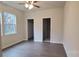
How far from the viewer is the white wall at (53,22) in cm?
623

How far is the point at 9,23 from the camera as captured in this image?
5426 millimetres

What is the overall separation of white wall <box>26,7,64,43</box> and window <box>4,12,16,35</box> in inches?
61.8

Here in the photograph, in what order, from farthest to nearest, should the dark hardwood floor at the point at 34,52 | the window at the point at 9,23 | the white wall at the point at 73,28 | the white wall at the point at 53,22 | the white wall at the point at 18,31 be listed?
the white wall at the point at 53,22
the window at the point at 9,23
the white wall at the point at 18,31
the dark hardwood floor at the point at 34,52
the white wall at the point at 73,28

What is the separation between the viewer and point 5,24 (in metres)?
5.04

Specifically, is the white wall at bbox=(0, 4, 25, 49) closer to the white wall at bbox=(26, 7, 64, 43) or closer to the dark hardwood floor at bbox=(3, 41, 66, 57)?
the dark hardwood floor at bbox=(3, 41, 66, 57)

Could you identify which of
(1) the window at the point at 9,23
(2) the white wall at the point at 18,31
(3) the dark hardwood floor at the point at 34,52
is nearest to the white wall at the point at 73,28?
(3) the dark hardwood floor at the point at 34,52

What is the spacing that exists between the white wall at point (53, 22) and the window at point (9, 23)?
1570mm

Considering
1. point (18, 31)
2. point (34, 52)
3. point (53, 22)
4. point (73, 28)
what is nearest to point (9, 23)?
point (18, 31)

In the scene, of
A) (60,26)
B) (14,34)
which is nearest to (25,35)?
(14,34)

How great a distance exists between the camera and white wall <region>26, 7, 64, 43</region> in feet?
20.4

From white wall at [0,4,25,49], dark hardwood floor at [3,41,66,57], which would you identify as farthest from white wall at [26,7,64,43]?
dark hardwood floor at [3,41,66,57]

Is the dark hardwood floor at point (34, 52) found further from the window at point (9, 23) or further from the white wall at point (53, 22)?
the white wall at point (53, 22)

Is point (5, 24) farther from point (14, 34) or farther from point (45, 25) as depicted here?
point (45, 25)

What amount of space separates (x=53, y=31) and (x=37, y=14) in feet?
5.12
